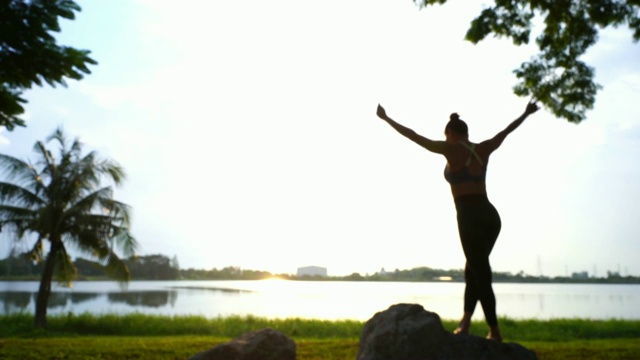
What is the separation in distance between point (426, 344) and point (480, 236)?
0.98 meters

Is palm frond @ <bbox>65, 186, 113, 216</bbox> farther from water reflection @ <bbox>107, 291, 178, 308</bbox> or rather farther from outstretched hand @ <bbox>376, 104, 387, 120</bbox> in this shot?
outstretched hand @ <bbox>376, 104, 387, 120</bbox>

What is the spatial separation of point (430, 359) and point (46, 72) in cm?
506

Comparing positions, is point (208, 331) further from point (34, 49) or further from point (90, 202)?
point (34, 49)

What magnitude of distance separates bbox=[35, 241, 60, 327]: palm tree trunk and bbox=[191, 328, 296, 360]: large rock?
545 inches

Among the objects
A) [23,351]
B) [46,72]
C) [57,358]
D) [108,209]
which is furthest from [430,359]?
[108,209]

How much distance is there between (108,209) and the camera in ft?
65.1

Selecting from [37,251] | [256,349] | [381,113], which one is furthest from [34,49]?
[37,251]

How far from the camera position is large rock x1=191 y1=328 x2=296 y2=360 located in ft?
24.0

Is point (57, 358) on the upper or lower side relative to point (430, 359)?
lower

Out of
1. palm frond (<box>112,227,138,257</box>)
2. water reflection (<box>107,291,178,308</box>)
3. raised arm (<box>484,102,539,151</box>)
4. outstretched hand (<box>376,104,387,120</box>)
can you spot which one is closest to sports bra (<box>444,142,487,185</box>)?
raised arm (<box>484,102,539,151</box>)

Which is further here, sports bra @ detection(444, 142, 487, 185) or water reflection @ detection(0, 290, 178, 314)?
water reflection @ detection(0, 290, 178, 314)

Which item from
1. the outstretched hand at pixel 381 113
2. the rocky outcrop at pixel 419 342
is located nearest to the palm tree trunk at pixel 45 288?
the rocky outcrop at pixel 419 342

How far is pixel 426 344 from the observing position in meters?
4.40

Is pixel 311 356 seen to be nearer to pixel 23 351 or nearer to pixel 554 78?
pixel 23 351
